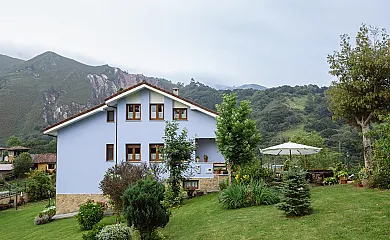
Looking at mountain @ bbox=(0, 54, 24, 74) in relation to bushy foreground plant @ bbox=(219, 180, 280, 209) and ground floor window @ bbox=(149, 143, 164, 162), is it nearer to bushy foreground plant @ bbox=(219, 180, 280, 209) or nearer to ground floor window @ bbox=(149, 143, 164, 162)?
ground floor window @ bbox=(149, 143, 164, 162)

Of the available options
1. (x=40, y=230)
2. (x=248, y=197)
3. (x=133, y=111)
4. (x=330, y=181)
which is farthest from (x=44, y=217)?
(x=330, y=181)

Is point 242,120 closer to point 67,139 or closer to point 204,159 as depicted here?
point 204,159

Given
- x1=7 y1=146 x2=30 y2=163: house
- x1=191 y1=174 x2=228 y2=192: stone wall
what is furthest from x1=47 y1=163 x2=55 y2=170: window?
x1=191 y1=174 x2=228 y2=192: stone wall

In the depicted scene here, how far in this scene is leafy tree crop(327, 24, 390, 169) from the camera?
16438 mm

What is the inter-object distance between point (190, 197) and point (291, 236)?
12.9m

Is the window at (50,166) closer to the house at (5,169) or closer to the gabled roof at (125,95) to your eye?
the house at (5,169)

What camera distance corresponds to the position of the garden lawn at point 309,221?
912 centimetres

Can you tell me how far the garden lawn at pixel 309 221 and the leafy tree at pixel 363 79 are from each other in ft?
13.1

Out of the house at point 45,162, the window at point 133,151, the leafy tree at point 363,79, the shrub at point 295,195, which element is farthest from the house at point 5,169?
the shrub at point 295,195

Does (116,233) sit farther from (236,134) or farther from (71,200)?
(71,200)

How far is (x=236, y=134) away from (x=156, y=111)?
23.3 feet

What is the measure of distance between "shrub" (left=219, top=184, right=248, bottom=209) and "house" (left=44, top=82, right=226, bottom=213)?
27.8ft

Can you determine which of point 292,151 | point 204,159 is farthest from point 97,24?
point 292,151

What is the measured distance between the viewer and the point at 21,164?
53.9 m
